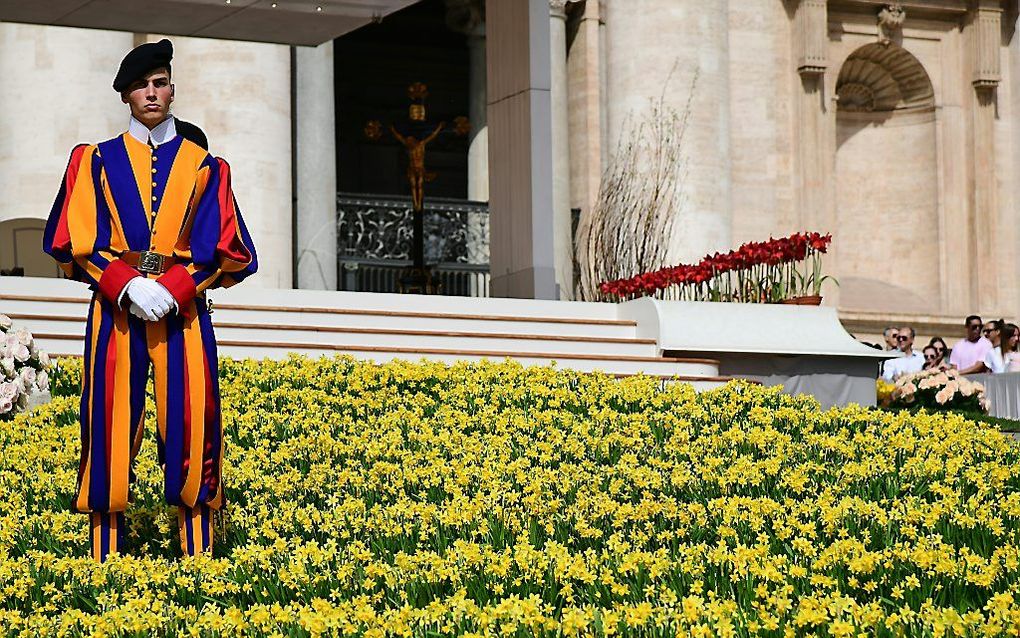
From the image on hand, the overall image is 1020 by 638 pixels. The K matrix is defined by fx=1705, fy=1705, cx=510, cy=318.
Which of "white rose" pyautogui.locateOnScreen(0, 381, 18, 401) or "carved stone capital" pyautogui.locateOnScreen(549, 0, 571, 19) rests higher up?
"carved stone capital" pyautogui.locateOnScreen(549, 0, 571, 19)

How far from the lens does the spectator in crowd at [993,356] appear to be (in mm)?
17438

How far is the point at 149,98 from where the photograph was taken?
7.41 metres

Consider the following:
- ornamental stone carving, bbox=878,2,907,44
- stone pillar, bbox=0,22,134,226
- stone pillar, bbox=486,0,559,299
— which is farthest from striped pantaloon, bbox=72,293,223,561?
ornamental stone carving, bbox=878,2,907,44

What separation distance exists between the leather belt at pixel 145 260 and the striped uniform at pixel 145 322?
30mm

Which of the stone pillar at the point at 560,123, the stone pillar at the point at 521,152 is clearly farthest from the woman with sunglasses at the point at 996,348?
the stone pillar at the point at 560,123

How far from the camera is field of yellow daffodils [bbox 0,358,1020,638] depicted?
6.23 m

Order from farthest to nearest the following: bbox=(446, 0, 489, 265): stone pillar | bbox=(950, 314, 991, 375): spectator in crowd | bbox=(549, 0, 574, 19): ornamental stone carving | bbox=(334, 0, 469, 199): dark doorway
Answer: bbox=(334, 0, 469, 199): dark doorway → bbox=(549, 0, 574, 19): ornamental stone carving → bbox=(446, 0, 489, 265): stone pillar → bbox=(950, 314, 991, 375): spectator in crowd

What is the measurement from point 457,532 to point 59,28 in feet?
40.5

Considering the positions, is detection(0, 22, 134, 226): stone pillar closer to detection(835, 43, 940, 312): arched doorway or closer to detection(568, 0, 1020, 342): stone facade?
detection(568, 0, 1020, 342): stone facade

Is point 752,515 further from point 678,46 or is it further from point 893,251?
point 893,251

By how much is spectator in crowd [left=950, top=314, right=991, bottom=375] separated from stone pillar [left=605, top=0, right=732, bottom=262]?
511cm

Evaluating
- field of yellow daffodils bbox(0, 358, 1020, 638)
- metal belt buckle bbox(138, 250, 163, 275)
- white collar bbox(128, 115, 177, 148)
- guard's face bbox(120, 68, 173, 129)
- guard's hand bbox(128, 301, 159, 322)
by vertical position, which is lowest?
field of yellow daffodils bbox(0, 358, 1020, 638)

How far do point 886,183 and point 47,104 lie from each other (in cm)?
1464

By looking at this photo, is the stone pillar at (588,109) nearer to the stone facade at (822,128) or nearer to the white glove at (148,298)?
the stone facade at (822,128)
